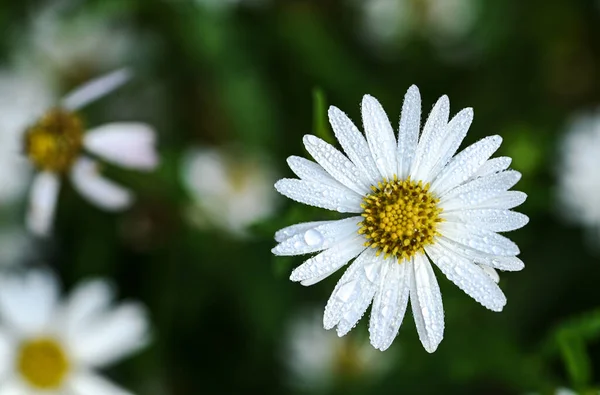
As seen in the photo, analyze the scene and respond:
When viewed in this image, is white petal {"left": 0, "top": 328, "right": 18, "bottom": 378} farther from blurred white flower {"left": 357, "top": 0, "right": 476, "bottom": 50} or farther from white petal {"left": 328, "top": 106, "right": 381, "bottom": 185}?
blurred white flower {"left": 357, "top": 0, "right": 476, "bottom": 50}

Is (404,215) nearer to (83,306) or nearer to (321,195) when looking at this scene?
(321,195)

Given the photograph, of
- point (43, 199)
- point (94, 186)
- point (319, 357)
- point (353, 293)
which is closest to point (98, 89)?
point (94, 186)

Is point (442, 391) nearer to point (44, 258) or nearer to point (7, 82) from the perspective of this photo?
point (44, 258)

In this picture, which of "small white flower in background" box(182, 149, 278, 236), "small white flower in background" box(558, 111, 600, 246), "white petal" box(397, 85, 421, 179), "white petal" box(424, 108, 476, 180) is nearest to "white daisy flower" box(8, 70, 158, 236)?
"white petal" box(397, 85, 421, 179)

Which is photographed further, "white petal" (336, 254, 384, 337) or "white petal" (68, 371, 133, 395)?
"white petal" (68, 371, 133, 395)

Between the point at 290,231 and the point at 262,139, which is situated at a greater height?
the point at 262,139

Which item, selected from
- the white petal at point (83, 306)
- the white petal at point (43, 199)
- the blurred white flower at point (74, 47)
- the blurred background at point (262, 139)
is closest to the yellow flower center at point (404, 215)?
the blurred background at point (262, 139)
